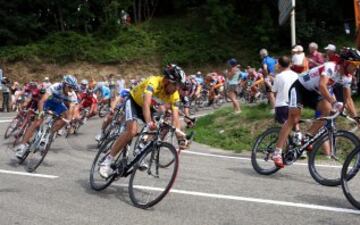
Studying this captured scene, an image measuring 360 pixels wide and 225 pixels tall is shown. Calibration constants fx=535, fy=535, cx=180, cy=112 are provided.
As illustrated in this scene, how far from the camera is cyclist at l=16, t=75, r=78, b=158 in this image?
1066 centimetres

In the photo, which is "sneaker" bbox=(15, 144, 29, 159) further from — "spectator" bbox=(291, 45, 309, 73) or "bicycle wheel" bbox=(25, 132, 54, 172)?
"spectator" bbox=(291, 45, 309, 73)

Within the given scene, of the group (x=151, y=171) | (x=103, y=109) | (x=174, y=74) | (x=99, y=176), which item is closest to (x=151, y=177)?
(x=151, y=171)

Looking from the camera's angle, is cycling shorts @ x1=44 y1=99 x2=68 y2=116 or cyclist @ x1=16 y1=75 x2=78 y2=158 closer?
cyclist @ x1=16 y1=75 x2=78 y2=158

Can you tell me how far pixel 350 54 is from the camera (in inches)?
292

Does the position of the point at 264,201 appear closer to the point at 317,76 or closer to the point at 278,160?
the point at 278,160

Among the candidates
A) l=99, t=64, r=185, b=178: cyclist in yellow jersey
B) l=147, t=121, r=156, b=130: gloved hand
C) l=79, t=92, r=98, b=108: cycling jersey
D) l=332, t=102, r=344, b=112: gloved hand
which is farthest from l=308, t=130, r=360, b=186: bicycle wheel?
l=79, t=92, r=98, b=108: cycling jersey

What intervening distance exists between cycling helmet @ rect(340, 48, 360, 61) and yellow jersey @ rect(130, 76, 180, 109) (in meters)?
2.42

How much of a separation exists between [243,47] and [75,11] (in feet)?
46.2

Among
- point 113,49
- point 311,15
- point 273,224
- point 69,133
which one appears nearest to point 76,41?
point 113,49

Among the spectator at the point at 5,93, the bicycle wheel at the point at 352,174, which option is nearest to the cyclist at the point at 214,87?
the spectator at the point at 5,93

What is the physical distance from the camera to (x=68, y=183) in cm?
866

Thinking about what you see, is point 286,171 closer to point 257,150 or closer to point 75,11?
point 257,150

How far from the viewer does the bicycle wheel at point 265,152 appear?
8898 mm

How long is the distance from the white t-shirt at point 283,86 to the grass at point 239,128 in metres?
1.17
